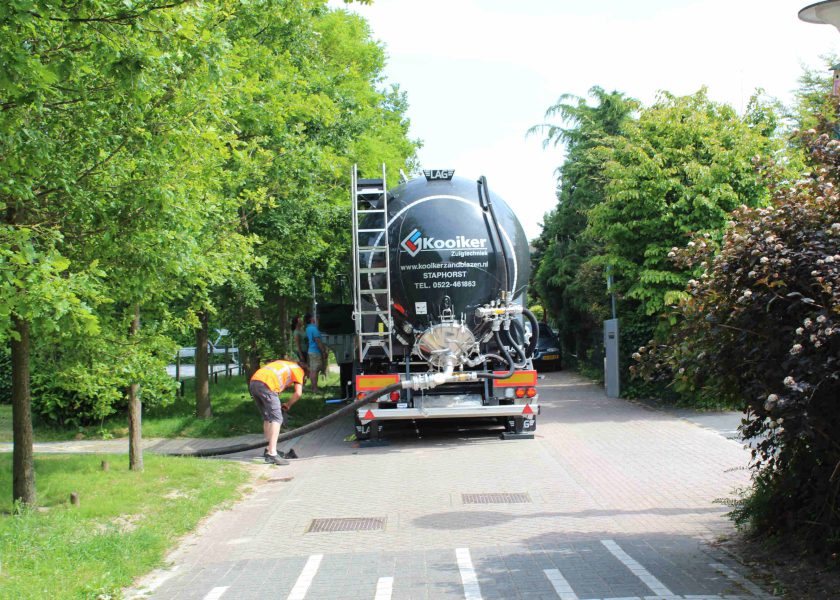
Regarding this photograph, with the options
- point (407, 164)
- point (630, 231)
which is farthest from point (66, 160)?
point (407, 164)

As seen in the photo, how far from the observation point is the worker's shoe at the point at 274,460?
1280 cm

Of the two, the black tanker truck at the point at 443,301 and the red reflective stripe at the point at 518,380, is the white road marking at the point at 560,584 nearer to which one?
the black tanker truck at the point at 443,301

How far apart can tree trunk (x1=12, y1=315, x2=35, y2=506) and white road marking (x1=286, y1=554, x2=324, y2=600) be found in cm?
351

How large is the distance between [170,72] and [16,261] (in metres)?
2.77

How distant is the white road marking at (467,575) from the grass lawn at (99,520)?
8.42 feet

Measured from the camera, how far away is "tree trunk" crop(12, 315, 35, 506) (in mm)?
9016

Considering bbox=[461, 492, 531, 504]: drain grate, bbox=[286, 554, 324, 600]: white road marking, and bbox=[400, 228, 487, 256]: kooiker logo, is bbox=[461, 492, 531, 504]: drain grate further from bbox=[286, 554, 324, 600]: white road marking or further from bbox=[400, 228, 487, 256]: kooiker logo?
bbox=[400, 228, 487, 256]: kooiker logo

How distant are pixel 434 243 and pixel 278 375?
3.02 meters

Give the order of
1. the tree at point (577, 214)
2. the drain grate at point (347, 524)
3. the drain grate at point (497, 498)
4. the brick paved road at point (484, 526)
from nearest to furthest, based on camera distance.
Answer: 1. the brick paved road at point (484, 526)
2. the drain grate at point (347, 524)
3. the drain grate at point (497, 498)
4. the tree at point (577, 214)

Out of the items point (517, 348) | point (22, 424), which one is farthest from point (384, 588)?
point (517, 348)

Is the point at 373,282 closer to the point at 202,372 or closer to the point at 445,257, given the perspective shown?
the point at 445,257

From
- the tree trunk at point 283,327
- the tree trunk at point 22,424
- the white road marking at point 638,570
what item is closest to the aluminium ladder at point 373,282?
the tree trunk at point 22,424

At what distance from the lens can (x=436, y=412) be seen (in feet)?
43.5

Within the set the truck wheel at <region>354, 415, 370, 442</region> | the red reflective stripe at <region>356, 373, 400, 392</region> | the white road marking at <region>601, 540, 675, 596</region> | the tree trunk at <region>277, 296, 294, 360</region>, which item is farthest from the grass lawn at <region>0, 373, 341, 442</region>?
the white road marking at <region>601, 540, 675, 596</region>
